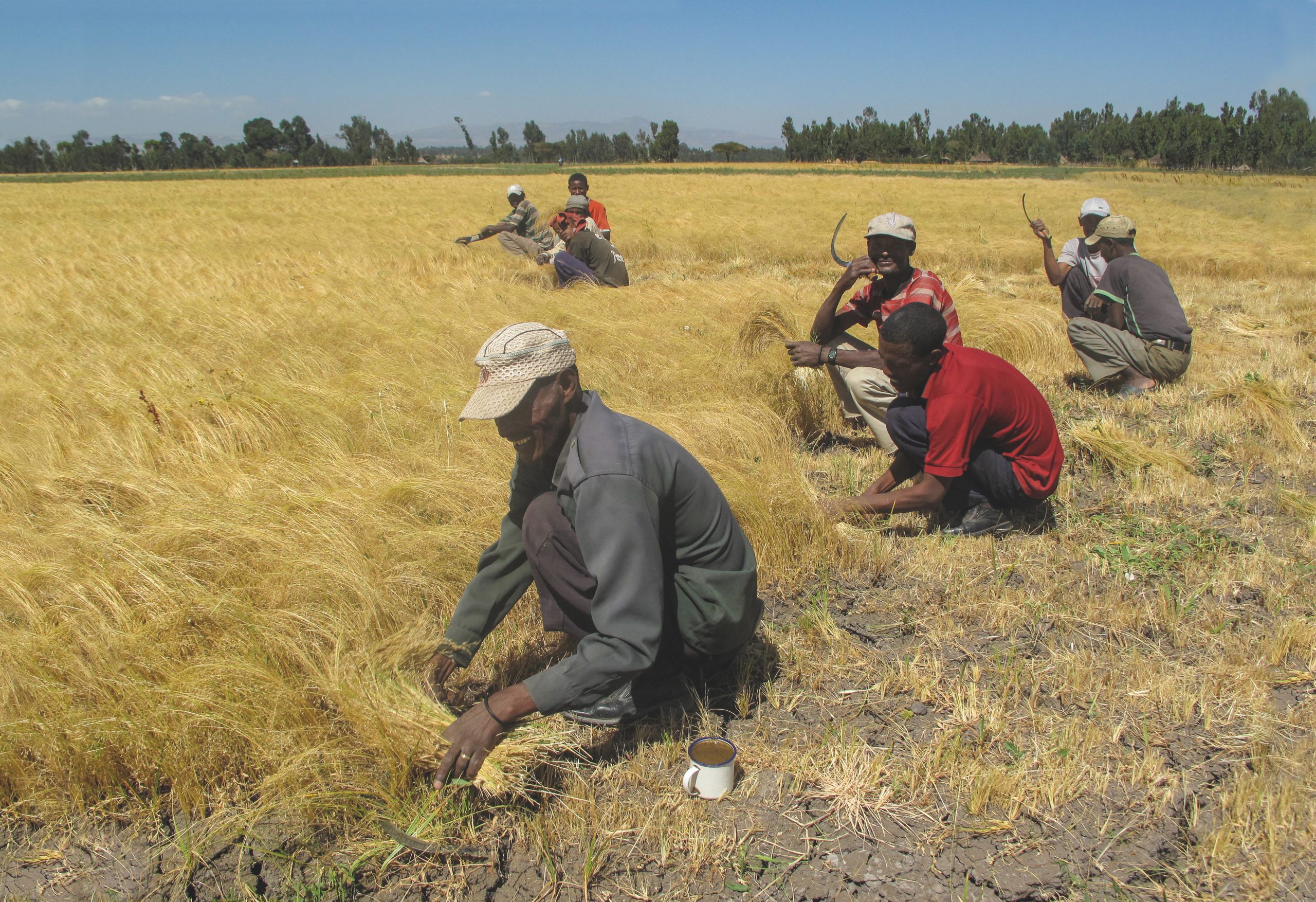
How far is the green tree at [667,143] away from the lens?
292 ft

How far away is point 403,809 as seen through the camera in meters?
2.06

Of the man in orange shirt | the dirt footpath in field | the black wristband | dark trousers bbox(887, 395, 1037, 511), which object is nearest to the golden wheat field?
the dirt footpath in field

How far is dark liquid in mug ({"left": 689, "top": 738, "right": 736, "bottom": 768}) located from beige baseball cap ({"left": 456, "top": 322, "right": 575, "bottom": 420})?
1.03 metres

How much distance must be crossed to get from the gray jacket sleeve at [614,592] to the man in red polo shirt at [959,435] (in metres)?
1.73

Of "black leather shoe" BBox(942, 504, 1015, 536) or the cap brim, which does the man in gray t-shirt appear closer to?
"black leather shoe" BBox(942, 504, 1015, 536)

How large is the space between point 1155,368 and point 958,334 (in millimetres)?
2180

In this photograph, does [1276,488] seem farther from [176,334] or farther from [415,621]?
[176,334]

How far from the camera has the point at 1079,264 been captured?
255 inches

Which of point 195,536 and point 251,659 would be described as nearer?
point 251,659

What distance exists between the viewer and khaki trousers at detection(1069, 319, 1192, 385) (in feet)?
18.5

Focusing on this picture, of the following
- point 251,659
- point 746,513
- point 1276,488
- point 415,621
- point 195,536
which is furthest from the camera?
point 1276,488

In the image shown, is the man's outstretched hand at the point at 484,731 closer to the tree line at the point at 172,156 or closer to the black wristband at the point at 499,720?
the black wristband at the point at 499,720

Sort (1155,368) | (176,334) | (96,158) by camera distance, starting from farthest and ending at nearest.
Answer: (96,158) < (176,334) < (1155,368)

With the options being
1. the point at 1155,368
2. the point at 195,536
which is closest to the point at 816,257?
the point at 1155,368
